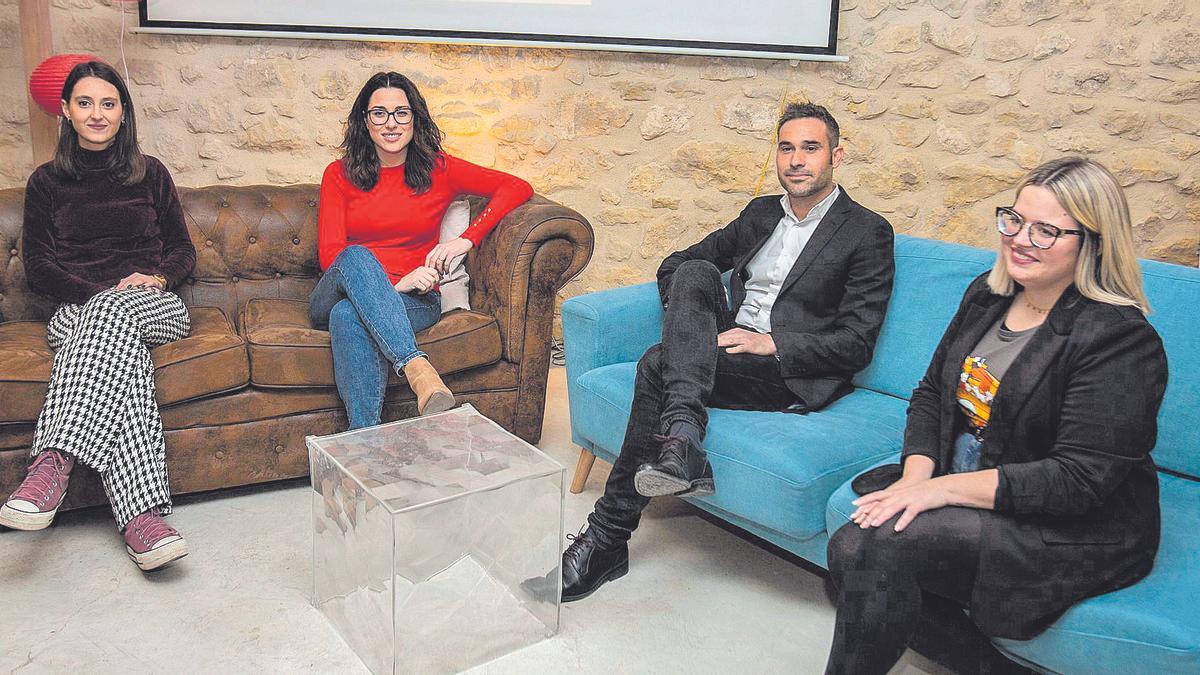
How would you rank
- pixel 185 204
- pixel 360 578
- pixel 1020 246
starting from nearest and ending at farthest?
1. pixel 1020 246
2. pixel 360 578
3. pixel 185 204

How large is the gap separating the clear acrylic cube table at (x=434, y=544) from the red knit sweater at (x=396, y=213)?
0.94 metres

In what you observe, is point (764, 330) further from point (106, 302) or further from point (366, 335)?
point (106, 302)

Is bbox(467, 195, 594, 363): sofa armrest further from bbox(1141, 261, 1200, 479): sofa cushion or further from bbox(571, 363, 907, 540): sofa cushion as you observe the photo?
bbox(1141, 261, 1200, 479): sofa cushion

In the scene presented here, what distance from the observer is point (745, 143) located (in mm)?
Answer: 4008

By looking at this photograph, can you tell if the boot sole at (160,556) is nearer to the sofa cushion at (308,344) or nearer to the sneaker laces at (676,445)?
the sofa cushion at (308,344)

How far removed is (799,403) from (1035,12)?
2.08 metres

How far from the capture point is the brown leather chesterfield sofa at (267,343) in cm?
259

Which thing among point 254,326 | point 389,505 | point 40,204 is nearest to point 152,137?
point 40,204

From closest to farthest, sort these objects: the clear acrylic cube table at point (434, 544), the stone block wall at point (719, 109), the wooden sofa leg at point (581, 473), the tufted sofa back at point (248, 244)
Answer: the clear acrylic cube table at point (434, 544)
the wooden sofa leg at point (581, 473)
the tufted sofa back at point (248, 244)
the stone block wall at point (719, 109)

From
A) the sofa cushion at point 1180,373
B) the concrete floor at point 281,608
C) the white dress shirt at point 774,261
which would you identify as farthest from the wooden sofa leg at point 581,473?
the sofa cushion at point 1180,373

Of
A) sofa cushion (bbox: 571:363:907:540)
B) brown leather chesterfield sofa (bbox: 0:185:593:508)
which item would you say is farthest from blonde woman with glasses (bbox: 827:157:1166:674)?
brown leather chesterfield sofa (bbox: 0:185:593:508)

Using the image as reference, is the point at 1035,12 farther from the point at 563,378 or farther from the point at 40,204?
the point at 40,204

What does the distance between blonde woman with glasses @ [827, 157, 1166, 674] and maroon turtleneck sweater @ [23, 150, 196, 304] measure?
6.79 ft

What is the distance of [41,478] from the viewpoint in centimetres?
226
